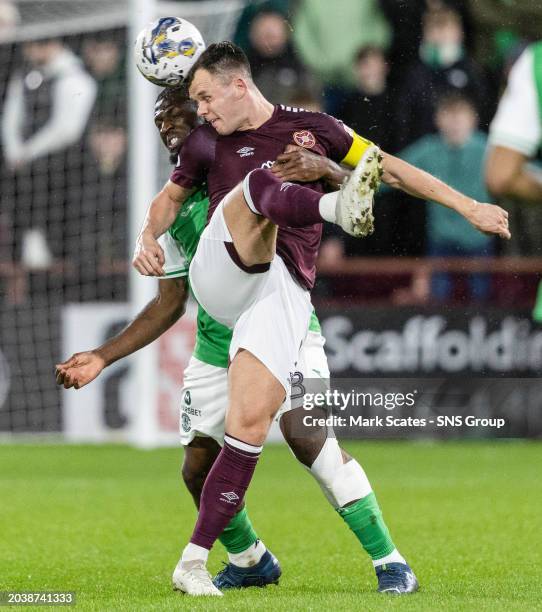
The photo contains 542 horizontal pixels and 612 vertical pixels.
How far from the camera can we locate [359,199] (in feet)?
13.9

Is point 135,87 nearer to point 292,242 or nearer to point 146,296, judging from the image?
point 146,296

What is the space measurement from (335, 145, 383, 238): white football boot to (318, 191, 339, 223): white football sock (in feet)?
0.05

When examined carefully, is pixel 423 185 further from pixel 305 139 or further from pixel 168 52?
pixel 168 52

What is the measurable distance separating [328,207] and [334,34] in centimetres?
620

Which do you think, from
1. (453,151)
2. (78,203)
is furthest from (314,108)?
(78,203)

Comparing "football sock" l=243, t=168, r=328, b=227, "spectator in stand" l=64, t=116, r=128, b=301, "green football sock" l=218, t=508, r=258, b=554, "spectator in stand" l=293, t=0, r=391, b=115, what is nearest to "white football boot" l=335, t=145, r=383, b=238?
"football sock" l=243, t=168, r=328, b=227

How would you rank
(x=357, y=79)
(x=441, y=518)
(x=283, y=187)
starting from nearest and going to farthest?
(x=283, y=187), (x=441, y=518), (x=357, y=79)

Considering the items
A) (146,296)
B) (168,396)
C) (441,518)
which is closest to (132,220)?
(146,296)

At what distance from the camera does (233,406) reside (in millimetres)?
4648

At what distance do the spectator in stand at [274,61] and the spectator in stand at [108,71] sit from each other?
206cm

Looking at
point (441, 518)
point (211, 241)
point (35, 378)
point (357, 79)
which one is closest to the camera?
point (211, 241)

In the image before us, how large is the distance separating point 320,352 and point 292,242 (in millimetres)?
442

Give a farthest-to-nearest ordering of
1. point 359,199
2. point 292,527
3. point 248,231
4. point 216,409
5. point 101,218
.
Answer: point 101,218 < point 292,527 < point 216,409 < point 248,231 < point 359,199

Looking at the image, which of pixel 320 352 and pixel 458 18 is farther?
pixel 458 18
